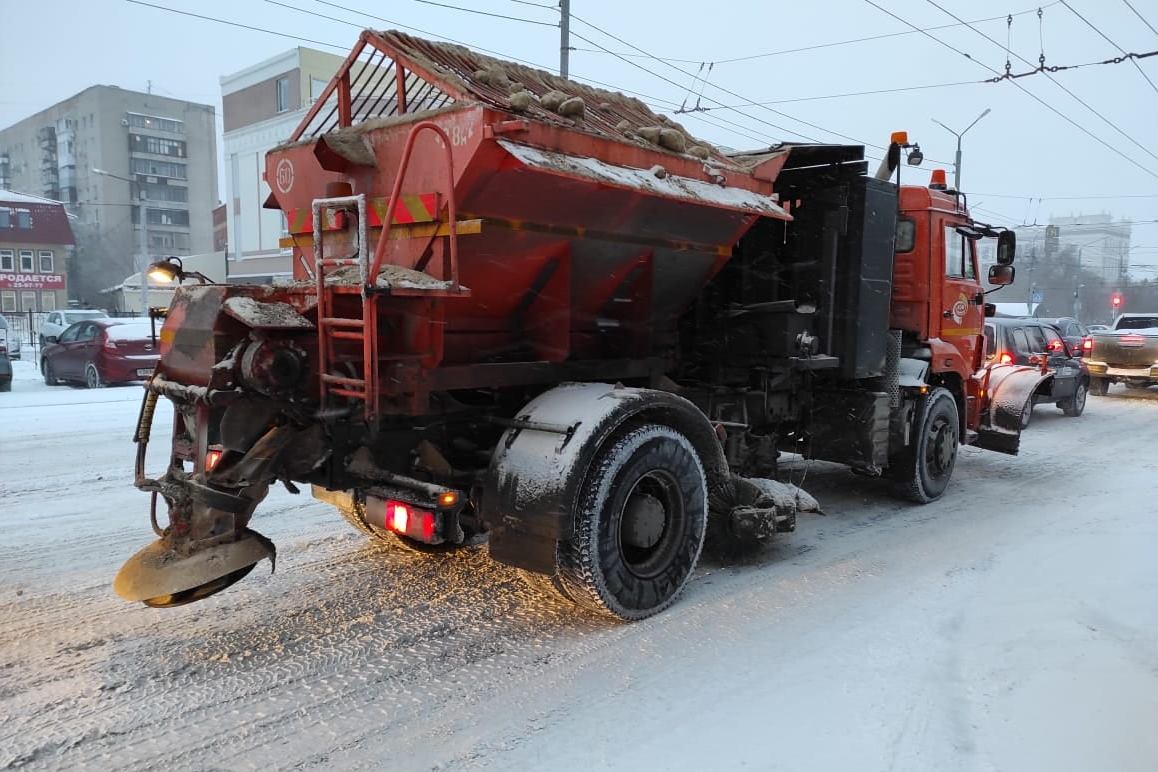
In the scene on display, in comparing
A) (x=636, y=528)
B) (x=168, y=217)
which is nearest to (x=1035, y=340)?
(x=636, y=528)

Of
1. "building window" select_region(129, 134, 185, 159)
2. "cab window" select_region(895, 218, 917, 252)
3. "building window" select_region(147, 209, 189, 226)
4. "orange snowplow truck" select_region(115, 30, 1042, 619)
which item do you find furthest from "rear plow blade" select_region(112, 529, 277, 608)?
"building window" select_region(129, 134, 185, 159)

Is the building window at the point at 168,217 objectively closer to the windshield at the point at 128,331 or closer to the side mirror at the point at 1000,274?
the windshield at the point at 128,331

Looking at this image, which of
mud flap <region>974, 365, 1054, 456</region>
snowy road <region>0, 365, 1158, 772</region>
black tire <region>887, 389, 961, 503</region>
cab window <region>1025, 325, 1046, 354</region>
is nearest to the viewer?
snowy road <region>0, 365, 1158, 772</region>

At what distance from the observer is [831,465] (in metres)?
8.70

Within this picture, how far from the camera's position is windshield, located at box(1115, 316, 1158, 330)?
1677 centimetres

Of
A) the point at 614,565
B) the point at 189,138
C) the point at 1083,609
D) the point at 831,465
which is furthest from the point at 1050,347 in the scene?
the point at 189,138

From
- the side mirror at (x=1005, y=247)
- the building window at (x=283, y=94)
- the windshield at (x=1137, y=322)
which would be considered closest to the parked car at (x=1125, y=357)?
the windshield at (x=1137, y=322)

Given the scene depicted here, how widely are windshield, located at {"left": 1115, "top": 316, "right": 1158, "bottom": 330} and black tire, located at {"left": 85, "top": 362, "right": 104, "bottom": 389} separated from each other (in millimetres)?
20530

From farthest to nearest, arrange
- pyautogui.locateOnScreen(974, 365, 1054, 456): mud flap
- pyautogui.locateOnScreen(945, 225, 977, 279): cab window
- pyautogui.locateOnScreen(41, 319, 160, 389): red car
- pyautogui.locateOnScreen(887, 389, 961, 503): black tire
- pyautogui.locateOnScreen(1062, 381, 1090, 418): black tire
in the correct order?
pyautogui.locateOnScreen(41, 319, 160, 389): red car → pyautogui.locateOnScreen(1062, 381, 1090, 418): black tire → pyautogui.locateOnScreen(974, 365, 1054, 456): mud flap → pyautogui.locateOnScreen(945, 225, 977, 279): cab window → pyautogui.locateOnScreen(887, 389, 961, 503): black tire

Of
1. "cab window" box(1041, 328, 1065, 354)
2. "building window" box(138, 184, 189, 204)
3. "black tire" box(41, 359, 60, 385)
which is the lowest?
"black tire" box(41, 359, 60, 385)

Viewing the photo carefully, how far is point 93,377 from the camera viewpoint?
15.5 metres

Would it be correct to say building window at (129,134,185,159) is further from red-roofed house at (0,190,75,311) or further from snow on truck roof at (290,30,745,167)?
snow on truck roof at (290,30,745,167)

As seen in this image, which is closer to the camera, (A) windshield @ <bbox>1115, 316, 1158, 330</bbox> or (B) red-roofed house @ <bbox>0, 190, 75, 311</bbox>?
(A) windshield @ <bbox>1115, 316, 1158, 330</bbox>

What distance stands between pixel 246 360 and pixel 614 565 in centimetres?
205
